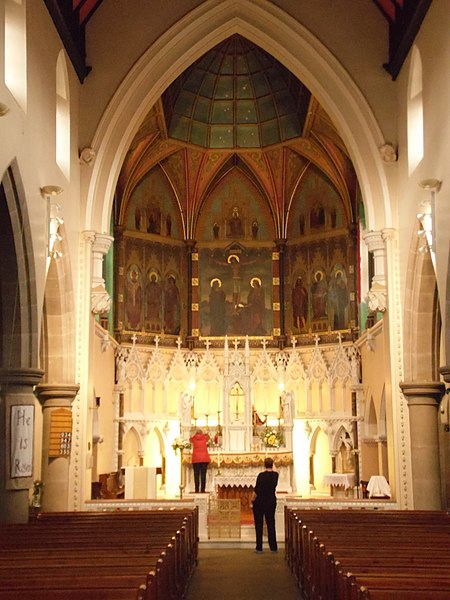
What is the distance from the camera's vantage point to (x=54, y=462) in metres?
14.7

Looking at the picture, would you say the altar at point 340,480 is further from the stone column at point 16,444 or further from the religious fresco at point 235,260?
the stone column at point 16,444

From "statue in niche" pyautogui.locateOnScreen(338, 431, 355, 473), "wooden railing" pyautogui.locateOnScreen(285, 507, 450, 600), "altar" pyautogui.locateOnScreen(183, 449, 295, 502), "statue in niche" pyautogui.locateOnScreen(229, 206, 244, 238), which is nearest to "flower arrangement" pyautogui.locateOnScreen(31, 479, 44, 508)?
"wooden railing" pyautogui.locateOnScreen(285, 507, 450, 600)

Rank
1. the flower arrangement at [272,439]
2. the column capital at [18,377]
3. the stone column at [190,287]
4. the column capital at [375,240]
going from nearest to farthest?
the column capital at [18,377]
the column capital at [375,240]
the flower arrangement at [272,439]
the stone column at [190,287]

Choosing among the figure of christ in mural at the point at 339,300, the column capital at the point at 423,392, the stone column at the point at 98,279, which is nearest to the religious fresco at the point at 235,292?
the figure of christ in mural at the point at 339,300

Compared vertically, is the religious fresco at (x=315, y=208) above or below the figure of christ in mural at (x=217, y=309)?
above

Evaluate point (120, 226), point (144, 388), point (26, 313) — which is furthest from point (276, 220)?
point (26, 313)

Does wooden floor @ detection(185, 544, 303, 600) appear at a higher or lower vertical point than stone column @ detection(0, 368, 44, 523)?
lower

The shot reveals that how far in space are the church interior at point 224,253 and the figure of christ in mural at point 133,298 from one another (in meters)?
0.07

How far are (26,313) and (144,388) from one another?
1083 centimetres

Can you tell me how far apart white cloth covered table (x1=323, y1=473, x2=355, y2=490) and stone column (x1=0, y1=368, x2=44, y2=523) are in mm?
10512

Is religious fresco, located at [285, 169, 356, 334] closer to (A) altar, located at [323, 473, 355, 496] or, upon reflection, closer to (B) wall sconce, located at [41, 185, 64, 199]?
(A) altar, located at [323, 473, 355, 496]

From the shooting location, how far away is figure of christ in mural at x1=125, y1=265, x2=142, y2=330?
2352 centimetres

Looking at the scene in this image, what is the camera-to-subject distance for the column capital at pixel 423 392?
1477cm

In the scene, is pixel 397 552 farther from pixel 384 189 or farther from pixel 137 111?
pixel 137 111
